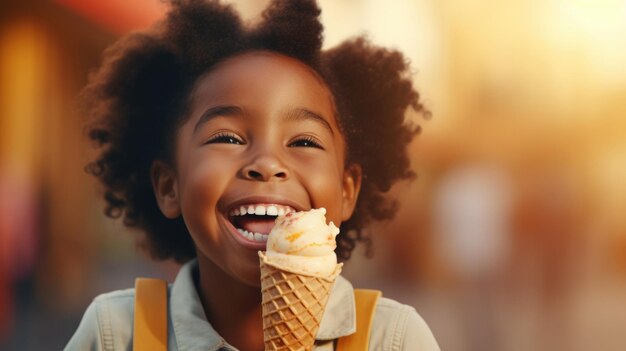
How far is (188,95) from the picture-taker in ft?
7.99

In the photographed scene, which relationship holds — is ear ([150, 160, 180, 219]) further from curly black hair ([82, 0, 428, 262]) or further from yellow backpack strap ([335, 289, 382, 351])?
yellow backpack strap ([335, 289, 382, 351])

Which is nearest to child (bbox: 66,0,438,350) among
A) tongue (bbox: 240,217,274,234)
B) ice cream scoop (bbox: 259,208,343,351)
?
Answer: tongue (bbox: 240,217,274,234)

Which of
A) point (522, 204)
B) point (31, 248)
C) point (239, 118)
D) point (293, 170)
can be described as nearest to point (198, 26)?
point (239, 118)

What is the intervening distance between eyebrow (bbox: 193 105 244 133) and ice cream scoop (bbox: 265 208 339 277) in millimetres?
462

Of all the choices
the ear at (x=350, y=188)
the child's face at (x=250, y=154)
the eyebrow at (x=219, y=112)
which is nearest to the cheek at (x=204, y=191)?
the child's face at (x=250, y=154)

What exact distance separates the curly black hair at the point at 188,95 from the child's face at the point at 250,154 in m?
0.08

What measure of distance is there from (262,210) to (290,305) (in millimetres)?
386

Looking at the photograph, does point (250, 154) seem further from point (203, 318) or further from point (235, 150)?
point (203, 318)

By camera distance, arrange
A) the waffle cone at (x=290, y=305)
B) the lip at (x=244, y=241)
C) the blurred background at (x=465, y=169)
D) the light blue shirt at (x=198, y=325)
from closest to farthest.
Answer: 1. the waffle cone at (x=290, y=305)
2. the lip at (x=244, y=241)
3. the light blue shirt at (x=198, y=325)
4. the blurred background at (x=465, y=169)

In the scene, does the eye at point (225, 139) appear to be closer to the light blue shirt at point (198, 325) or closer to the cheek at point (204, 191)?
the cheek at point (204, 191)

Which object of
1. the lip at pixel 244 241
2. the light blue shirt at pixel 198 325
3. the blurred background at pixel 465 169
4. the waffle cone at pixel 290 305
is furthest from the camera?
the blurred background at pixel 465 169

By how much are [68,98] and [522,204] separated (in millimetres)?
1594

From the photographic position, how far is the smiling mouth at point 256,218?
88.3 inches

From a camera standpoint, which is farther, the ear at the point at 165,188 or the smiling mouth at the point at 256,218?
the ear at the point at 165,188
